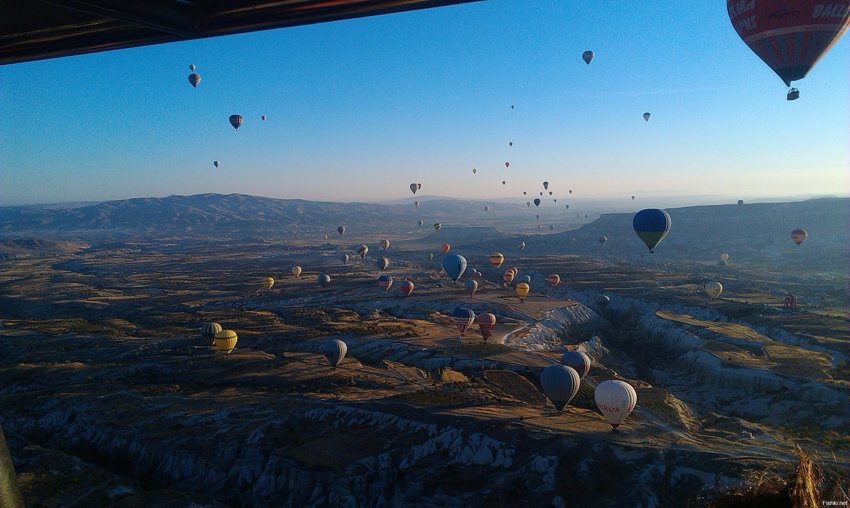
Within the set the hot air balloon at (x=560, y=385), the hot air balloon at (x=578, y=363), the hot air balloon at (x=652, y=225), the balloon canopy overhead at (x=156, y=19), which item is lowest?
the hot air balloon at (x=578, y=363)

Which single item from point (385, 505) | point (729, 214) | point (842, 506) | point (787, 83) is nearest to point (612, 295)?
point (787, 83)

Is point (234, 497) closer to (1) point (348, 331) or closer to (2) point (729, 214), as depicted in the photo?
(1) point (348, 331)

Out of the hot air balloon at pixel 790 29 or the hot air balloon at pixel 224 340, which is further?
the hot air balloon at pixel 224 340

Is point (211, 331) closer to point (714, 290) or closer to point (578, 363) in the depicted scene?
point (578, 363)

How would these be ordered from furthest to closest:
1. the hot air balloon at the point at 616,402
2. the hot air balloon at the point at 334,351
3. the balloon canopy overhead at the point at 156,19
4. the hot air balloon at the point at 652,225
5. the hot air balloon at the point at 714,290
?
the hot air balloon at the point at 714,290 < the hot air balloon at the point at 652,225 < the hot air balloon at the point at 334,351 < the hot air balloon at the point at 616,402 < the balloon canopy overhead at the point at 156,19

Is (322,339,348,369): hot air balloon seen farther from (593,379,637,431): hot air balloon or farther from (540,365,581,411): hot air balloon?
(593,379,637,431): hot air balloon

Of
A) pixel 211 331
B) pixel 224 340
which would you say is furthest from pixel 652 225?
pixel 211 331

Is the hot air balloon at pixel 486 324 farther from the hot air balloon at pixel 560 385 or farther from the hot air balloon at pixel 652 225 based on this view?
the hot air balloon at pixel 560 385

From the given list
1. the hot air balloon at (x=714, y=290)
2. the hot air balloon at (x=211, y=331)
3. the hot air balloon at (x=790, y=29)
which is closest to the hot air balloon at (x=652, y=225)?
the hot air balloon at (x=790, y=29)
